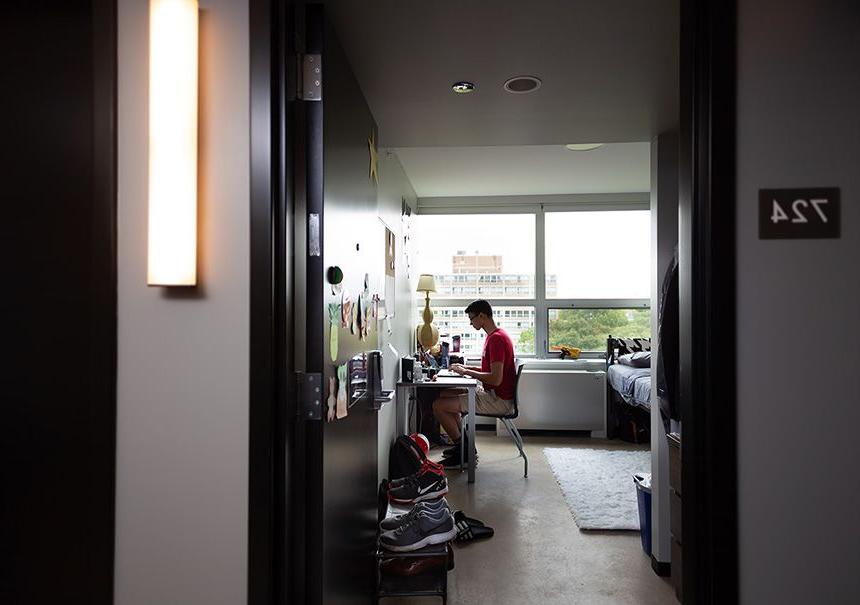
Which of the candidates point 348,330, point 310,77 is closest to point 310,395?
point 348,330

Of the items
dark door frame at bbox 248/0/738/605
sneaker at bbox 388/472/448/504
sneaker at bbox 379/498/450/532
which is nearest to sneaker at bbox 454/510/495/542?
sneaker at bbox 388/472/448/504

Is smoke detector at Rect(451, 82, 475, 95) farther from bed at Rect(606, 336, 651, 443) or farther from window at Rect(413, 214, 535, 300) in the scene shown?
window at Rect(413, 214, 535, 300)

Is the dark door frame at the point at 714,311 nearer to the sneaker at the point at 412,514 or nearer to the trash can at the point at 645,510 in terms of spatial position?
the sneaker at the point at 412,514

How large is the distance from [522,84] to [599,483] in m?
2.90

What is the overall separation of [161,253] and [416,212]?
15.1 ft

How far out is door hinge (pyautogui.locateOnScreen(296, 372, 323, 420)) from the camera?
44.4 inches

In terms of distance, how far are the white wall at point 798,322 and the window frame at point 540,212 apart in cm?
457

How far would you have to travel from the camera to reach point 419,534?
2.20 m

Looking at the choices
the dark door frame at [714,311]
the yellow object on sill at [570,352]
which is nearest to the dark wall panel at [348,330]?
the dark door frame at [714,311]

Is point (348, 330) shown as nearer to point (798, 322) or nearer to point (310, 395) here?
point (310, 395)

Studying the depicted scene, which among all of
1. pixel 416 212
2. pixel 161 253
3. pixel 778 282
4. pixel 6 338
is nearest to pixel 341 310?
pixel 161 253

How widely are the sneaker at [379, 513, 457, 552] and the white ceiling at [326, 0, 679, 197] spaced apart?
179cm

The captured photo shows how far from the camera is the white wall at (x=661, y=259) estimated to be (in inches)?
97.0

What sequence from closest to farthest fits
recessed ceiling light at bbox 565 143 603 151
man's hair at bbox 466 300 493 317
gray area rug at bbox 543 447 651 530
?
gray area rug at bbox 543 447 651 530 < recessed ceiling light at bbox 565 143 603 151 < man's hair at bbox 466 300 493 317
